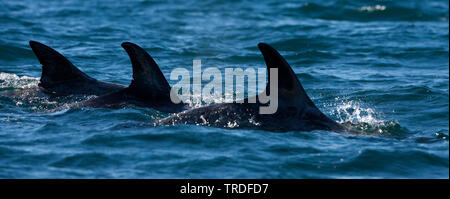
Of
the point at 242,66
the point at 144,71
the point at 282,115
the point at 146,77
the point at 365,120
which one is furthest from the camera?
the point at 242,66

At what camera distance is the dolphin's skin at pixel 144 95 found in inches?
504

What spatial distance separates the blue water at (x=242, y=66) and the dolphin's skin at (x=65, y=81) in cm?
55

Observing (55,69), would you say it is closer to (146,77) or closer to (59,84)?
(59,84)

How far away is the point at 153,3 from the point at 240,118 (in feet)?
62.5

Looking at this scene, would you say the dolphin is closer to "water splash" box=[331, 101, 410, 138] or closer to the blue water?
the blue water

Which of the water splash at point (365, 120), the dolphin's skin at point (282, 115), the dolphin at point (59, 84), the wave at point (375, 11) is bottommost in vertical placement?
the water splash at point (365, 120)

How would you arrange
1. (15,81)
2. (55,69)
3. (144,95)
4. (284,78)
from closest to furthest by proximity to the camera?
(284,78), (144,95), (55,69), (15,81)

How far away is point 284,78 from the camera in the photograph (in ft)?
34.2

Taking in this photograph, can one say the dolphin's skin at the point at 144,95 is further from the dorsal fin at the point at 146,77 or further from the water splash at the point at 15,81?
the water splash at the point at 15,81

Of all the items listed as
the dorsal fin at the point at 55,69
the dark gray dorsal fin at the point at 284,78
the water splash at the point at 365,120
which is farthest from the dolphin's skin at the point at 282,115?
the dorsal fin at the point at 55,69

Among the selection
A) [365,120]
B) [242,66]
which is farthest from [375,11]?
[365,120]

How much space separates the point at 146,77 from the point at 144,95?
35cm

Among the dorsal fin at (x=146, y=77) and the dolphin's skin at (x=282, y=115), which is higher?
the dorsal fin at (x=146, y=77)

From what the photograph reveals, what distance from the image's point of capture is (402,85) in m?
16.3
